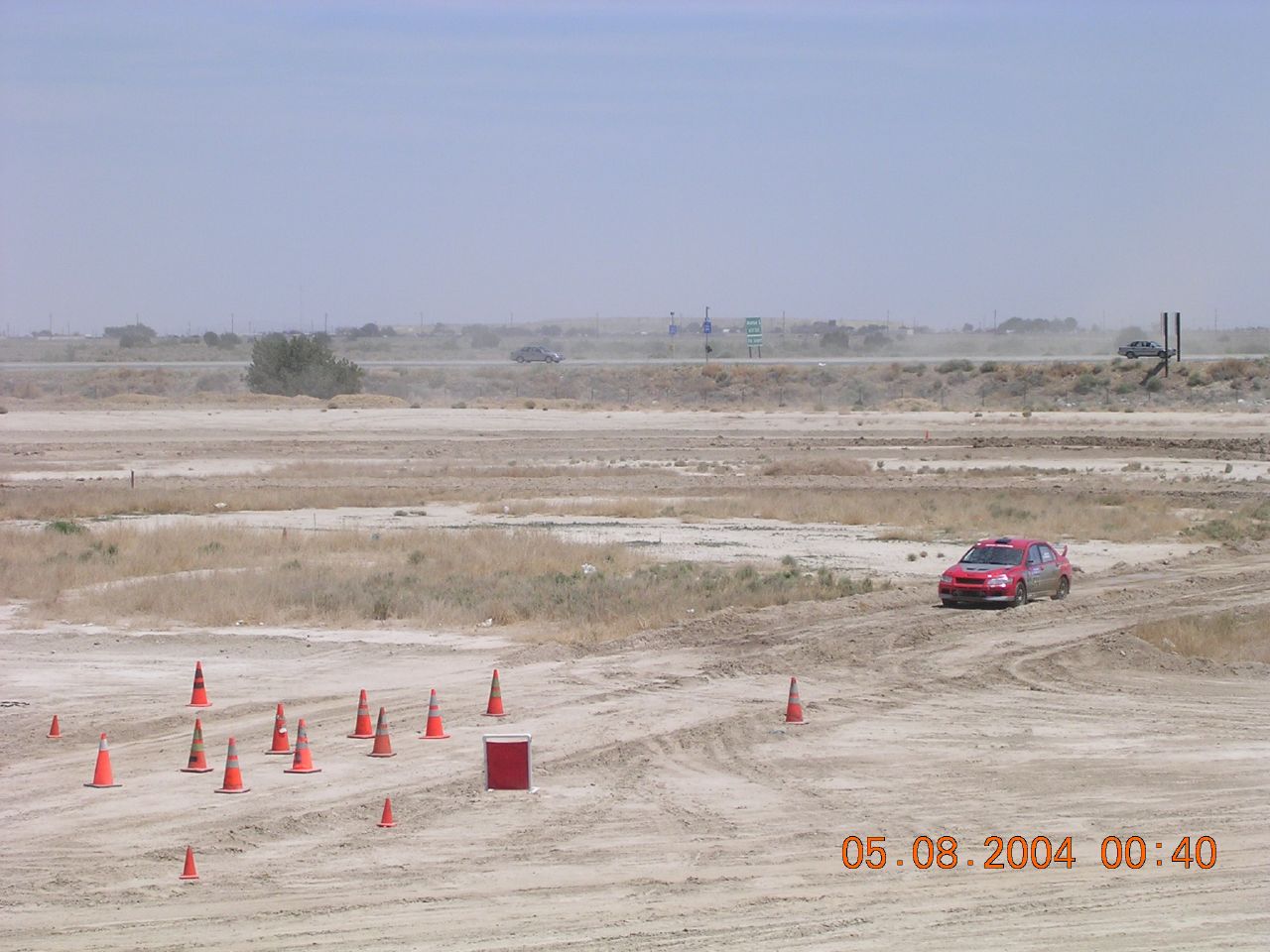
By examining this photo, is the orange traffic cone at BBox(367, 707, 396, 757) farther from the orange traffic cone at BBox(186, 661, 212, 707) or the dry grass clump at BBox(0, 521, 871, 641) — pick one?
the dry grass clump at BBox(0, 521, 871, 641)

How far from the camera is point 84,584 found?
30.0m

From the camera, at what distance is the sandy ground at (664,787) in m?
11.4

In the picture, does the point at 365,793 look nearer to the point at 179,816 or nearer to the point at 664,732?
the point at 179,816

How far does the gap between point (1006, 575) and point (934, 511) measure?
1822 centimetres

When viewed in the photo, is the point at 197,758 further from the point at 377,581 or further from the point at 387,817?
the point at 377,581

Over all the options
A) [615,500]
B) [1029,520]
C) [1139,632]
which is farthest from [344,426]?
[1139,632]

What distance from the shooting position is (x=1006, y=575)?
26969mm

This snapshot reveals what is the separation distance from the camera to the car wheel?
1058 inches

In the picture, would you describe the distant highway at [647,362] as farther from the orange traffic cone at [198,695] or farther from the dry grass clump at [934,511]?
the orange traffic cone at [198,695]

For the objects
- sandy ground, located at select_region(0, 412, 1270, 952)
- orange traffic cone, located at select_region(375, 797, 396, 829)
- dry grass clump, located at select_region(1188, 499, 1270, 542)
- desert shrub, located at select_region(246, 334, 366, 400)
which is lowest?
dry grass clump, located at select_region(1188, 499, 1270, 542)

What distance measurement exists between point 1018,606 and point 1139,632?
8.53 feet

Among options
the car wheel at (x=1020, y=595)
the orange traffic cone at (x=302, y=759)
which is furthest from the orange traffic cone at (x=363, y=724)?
the car wheel at (x=1020, y=595)

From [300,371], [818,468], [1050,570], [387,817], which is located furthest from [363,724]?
[300,371]
